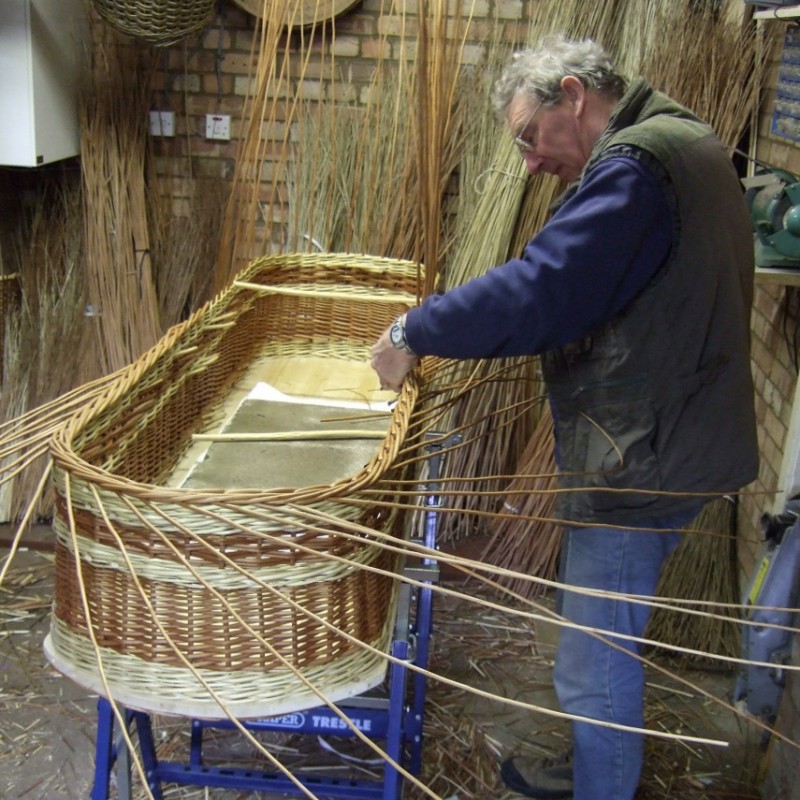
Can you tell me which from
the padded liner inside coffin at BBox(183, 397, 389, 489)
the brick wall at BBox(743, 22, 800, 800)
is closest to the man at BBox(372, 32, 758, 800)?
the padded liner inside coffin at BBox(183, 397, 389, 489)

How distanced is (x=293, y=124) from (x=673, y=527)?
2.18 metres

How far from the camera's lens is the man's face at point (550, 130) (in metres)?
1.56

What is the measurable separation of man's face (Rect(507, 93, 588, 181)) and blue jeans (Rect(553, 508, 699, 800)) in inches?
26.2

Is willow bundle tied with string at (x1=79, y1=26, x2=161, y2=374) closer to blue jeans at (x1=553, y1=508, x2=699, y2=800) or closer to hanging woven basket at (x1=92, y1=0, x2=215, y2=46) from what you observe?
hanging woven basket at (x1=92, y1=0, x2=215, y2=46)

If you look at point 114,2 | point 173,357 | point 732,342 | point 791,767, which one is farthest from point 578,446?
point 114,2

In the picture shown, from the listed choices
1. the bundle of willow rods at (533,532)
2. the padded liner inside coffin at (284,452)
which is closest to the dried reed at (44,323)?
the padded liner inside coffin at (284,452)

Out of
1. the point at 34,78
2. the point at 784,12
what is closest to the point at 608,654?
the point at 784,12

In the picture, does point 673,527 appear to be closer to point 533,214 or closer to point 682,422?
point 682,422

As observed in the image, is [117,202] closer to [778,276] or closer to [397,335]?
[397,335]

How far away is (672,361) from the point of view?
144cm

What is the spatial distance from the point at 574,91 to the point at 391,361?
0.56m

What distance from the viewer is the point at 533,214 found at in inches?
110

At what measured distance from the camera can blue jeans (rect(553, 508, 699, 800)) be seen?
1566mm

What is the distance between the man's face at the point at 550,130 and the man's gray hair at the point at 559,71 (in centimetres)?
2
